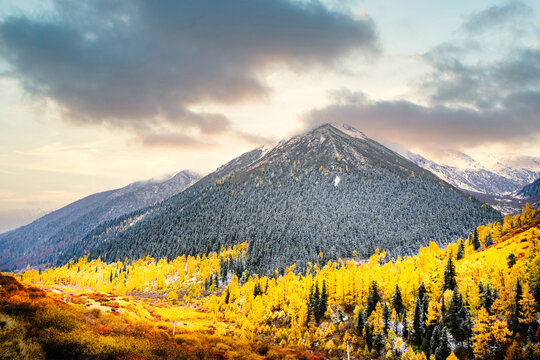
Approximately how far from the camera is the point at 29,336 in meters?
27.9

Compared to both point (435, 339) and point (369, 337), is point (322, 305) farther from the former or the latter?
point (435, 339)

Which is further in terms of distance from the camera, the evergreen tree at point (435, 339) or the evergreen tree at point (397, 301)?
the evergreen tree at point (397, 301)

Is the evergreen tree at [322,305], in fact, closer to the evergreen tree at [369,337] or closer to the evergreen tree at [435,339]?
the evergreen tree at [369,337]

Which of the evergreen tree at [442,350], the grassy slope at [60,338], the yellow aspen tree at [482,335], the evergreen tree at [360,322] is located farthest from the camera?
the evergreen tree at [360,322]

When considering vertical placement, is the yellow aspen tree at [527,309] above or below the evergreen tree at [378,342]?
above

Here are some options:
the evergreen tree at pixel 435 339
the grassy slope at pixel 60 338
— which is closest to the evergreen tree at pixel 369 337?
the evergreen tree at pixel 435 339

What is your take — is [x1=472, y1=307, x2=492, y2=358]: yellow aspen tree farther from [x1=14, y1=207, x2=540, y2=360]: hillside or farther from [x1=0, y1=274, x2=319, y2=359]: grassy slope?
[x1=0, y1=274, x2=319, y2=359]: grassy slope

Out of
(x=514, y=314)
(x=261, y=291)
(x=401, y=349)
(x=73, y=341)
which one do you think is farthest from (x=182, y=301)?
(x=514, y=314)

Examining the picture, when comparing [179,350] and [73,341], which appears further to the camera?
[179,350]

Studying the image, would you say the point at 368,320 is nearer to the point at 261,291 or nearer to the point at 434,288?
the point at 434,288

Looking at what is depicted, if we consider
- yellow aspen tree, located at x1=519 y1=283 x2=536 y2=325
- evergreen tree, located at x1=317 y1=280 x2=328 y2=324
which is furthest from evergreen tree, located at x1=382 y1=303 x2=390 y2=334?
yellow aspen tree, located at x1=519 y1=283 x2=536 y2=325

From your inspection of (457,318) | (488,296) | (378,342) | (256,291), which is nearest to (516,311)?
(488,296)

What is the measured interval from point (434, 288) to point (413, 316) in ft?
39.6

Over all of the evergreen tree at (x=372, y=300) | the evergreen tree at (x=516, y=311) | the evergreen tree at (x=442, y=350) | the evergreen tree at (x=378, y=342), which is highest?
the evergreen tree at (x=516, y=311)
